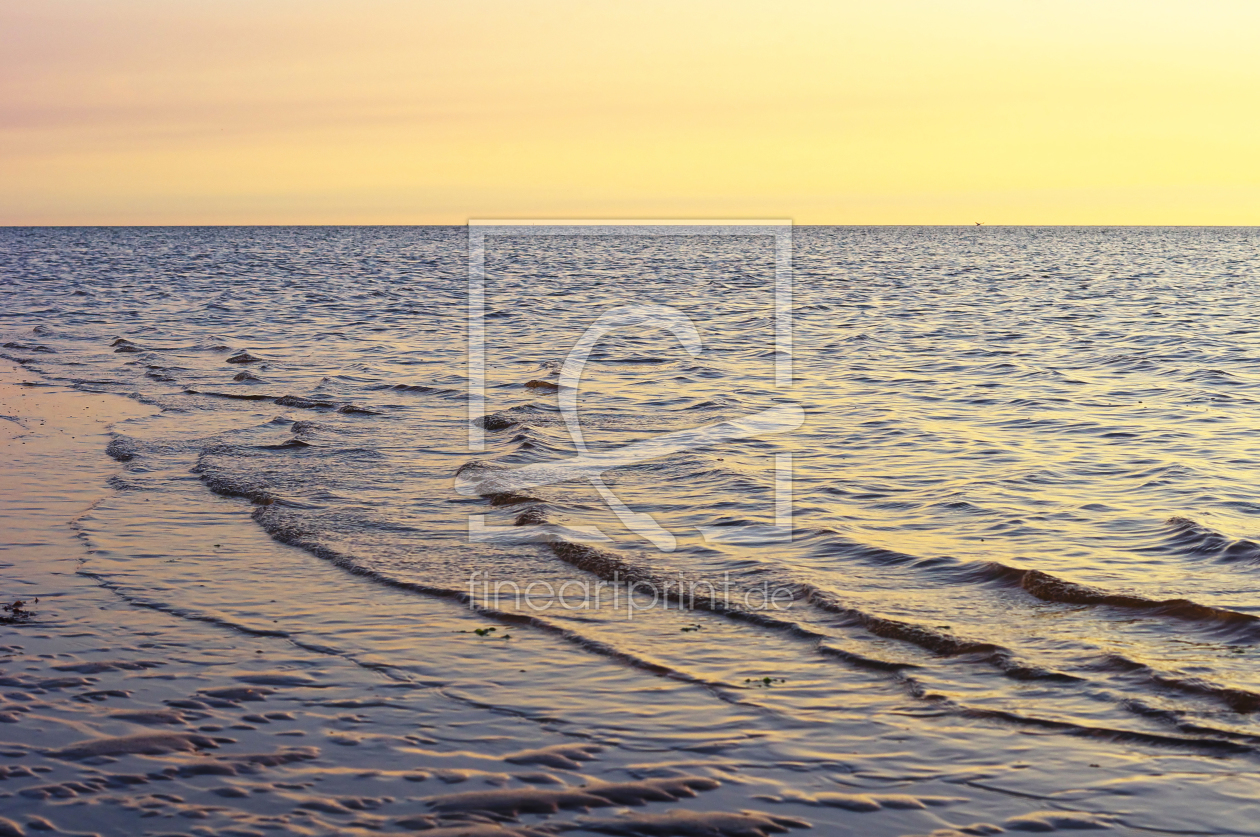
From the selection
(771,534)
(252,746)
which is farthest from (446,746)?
(771,534)

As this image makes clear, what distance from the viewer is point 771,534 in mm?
10766

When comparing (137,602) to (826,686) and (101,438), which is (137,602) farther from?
(101,438)

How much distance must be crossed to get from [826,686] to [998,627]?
183 centimetres

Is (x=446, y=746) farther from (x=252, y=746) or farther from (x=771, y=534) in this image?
(x=771, y=534)

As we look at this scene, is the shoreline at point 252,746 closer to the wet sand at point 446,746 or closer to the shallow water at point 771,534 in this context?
the wet sand at point 446,746

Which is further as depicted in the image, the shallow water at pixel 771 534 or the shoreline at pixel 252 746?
the shallow water at pixel 771 534

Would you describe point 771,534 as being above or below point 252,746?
above

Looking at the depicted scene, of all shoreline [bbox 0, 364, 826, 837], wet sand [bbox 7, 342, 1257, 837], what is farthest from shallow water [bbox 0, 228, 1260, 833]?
shoreline [bbox 0, 364, 826, 837]

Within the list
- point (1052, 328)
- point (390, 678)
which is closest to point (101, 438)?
point (390, 678)

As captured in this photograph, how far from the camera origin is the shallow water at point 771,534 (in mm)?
6652

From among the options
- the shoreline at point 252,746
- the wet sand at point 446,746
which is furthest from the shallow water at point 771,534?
the shoreline at point 252,746

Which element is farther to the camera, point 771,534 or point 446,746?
point 771,534

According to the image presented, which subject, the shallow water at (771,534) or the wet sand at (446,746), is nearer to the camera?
the wet sand at (446,746)

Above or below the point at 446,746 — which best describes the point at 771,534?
above
